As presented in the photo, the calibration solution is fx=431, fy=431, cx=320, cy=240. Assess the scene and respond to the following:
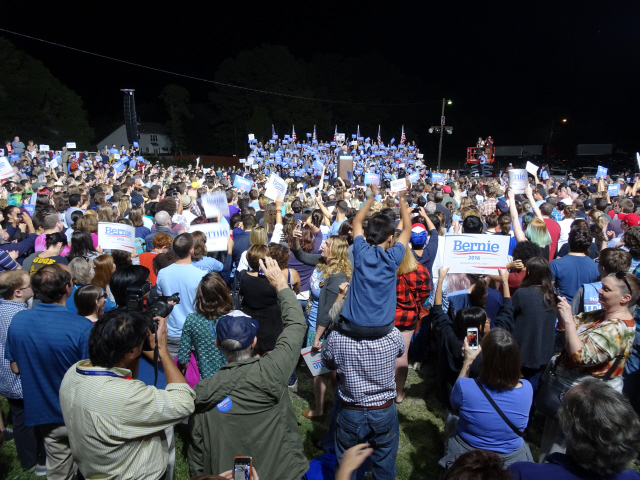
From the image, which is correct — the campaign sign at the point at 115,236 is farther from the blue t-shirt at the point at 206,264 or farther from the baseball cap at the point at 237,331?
the baseball cap at the point at 237,331

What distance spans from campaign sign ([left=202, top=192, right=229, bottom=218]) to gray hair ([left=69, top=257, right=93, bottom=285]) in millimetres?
2278

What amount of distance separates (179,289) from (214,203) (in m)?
2.41

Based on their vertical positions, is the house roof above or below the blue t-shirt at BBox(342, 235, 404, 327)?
above

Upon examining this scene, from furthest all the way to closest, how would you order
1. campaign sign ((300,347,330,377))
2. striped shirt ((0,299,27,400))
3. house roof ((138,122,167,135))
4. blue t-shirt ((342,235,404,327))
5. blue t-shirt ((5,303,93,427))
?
house roof ((138,122,167,135))
campaign sign ((300,347,330,377))
striped shirt ((0,299,27,400))
blue t-shirt ((5,303,93,427))
blue t-shirt ((342,235,404,327))

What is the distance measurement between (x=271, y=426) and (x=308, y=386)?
2852 millimetres

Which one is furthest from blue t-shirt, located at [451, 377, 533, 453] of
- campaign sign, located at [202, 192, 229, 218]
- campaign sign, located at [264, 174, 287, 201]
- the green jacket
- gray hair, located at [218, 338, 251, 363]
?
campaign sign, located at [264, 174, 287, 201]

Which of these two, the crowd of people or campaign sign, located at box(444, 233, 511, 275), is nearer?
the crowd of people

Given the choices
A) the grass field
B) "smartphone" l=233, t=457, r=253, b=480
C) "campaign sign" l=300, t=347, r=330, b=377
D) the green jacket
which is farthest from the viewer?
"campaign sign" l=300, t=347, r=330, b=377

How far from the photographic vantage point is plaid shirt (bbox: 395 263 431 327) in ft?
14.5

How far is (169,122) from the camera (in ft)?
184

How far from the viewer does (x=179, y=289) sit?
4.28 meters

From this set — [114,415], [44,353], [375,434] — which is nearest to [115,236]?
[44,353]

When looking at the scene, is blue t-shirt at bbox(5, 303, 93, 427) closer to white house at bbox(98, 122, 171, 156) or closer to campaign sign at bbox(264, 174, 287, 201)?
campaign sign at bbox(264, 174, 287, 201)

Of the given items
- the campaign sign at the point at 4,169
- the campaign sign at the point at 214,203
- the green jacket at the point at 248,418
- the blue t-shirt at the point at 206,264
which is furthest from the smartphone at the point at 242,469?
the campaign sign at the point at 4,169
